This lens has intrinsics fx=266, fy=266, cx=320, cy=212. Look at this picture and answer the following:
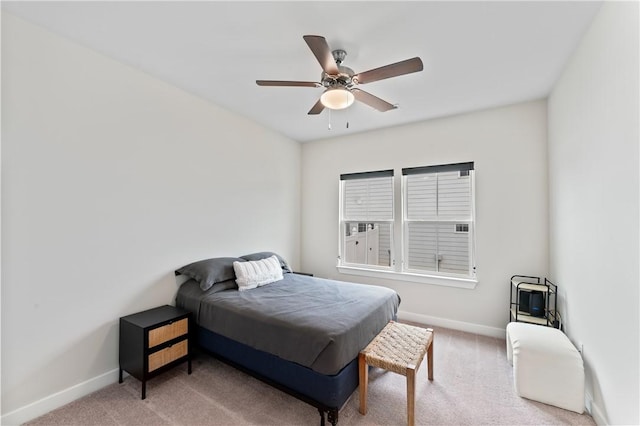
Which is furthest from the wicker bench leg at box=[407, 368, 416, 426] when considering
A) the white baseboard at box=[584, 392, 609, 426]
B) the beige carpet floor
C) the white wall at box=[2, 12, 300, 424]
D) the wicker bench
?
the white wall at box=[2, 12, 300, 424]

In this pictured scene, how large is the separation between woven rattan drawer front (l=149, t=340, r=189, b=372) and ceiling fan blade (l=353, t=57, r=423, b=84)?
270 centimetres

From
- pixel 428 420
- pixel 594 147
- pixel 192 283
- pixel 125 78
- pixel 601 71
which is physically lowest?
pixel 428 420

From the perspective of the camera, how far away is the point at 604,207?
177 cm

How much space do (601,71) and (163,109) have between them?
3.61m

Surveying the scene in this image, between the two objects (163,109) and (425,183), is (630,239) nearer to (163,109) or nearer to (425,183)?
(425,183)

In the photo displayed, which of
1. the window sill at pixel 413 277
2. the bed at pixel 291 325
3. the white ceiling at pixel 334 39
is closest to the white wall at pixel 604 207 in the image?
the white ceiling at pixel 334 39

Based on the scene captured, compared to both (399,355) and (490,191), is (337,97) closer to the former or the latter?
(399,355)

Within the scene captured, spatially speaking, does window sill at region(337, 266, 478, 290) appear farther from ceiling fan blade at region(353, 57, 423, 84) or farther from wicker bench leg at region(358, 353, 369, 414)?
ceiling fan blade at region(353, 57, 423, 84)

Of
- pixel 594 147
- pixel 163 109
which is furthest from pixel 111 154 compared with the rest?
pixel 594 147

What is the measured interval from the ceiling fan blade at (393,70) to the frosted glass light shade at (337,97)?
0.13 meters

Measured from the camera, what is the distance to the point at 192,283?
2807mm

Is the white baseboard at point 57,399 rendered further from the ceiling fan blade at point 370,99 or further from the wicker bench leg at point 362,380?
the ceiling fan blade at point 370,99

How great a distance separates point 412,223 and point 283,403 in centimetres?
272

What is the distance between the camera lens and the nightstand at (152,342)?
2.11 m
